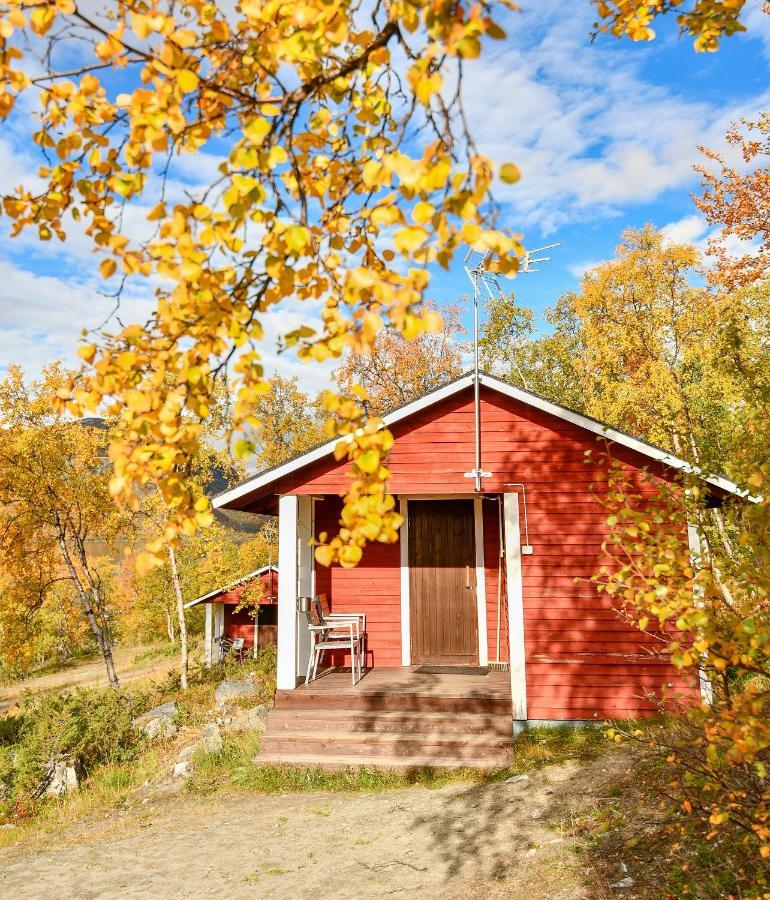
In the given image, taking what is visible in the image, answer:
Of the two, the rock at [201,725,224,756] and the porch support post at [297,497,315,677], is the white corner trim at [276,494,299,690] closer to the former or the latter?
the porch support post at [297,497,315,677]

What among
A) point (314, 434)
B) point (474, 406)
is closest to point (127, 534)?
point (314, 434)

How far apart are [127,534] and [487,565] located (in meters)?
13.9

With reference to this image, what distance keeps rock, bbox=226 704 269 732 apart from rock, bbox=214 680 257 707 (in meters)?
3.14

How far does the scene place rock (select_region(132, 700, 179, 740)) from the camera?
1235cm

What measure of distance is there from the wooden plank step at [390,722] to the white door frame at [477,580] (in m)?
2.05

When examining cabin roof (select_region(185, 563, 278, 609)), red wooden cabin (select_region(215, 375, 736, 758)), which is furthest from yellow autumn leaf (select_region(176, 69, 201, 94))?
cabin roof (select_region(185, 563, 278, 609))

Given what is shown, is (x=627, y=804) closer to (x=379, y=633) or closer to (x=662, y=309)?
(x=379, y=633)

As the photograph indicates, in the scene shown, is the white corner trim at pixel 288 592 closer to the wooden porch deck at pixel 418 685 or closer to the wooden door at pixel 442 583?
the wooden porch deck at pixel 418 685

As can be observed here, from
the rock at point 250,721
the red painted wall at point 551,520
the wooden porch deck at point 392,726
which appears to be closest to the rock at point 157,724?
the rock at point 250,721

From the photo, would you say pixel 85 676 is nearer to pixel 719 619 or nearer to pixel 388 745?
pixel 388 745

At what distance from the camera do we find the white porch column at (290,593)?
30.9 feet

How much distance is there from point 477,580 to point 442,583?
0.57 metres

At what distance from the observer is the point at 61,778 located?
10359mm

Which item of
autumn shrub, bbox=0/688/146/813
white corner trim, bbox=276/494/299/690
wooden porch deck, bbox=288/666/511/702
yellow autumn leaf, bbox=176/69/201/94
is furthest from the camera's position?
autumn shrub, bbox=0/688/146/813
